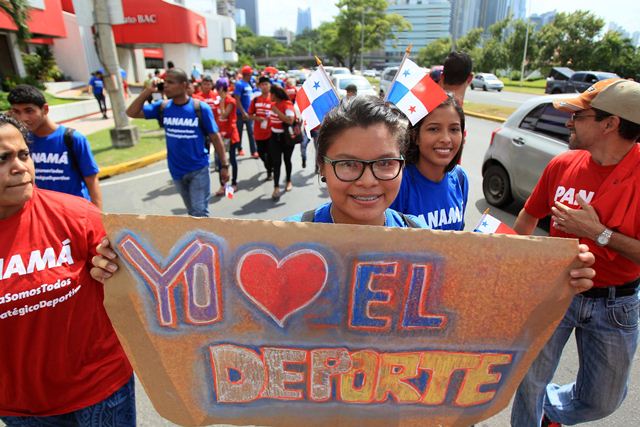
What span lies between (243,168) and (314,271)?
24.0 ft

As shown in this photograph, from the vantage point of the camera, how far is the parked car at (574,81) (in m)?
20.2

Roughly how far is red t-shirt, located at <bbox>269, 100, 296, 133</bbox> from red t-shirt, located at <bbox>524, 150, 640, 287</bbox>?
15.3 feet

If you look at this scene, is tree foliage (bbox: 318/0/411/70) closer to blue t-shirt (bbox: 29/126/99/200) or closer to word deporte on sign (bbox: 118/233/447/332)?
blue t-shirt (bbox: 29/126/99/200)

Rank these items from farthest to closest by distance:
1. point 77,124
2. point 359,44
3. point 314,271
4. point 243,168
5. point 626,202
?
point 359,44 → point 77,124 → point 243,168 → point 626,202 → point 314,271

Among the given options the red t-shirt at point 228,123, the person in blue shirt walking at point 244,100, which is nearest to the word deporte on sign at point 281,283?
the red t-shirt at point 228,123

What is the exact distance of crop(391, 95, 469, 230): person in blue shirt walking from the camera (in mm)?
2002

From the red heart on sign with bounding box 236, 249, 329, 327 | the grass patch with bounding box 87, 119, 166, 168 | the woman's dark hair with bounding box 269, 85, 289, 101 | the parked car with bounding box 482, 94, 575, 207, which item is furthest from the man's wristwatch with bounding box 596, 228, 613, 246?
the grass patch with bounding box 87, 119, 166, 168

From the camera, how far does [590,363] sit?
1983mm

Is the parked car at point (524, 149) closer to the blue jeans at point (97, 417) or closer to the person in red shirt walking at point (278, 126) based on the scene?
the person in red shirt walking at point (278, 126)

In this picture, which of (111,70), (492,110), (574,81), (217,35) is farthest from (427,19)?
(111,70)

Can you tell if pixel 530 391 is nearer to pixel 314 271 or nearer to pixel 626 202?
pixel 626 202

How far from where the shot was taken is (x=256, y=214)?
564 centimetres

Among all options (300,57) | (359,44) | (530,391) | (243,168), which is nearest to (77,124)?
(243,168)

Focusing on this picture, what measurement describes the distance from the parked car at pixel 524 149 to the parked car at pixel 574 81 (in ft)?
57.7
